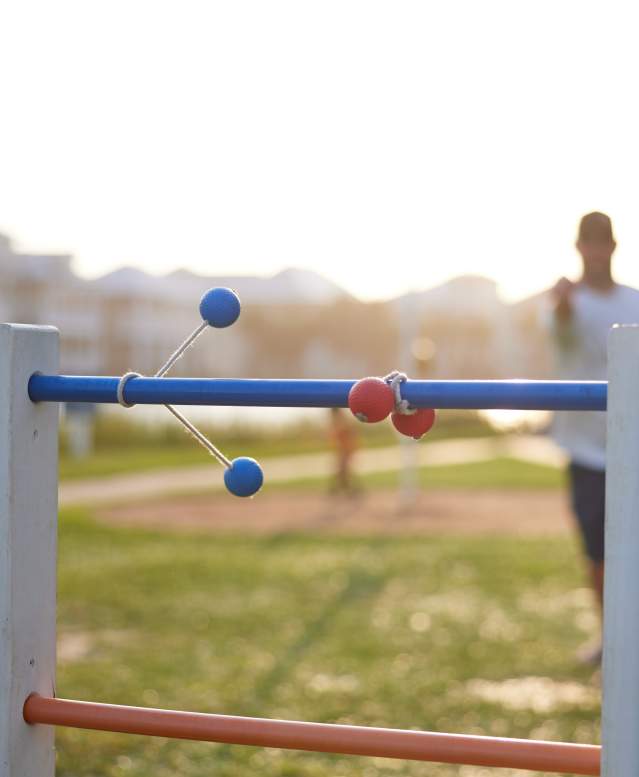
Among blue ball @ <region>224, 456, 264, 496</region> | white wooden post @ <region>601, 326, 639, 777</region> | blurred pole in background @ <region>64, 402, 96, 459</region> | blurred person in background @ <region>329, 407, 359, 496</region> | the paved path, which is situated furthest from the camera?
blurred pole in background @ <region>64, 402, 96, 459</region>

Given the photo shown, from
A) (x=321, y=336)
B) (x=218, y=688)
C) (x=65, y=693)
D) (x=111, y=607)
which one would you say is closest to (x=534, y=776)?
(x=218, y=688)

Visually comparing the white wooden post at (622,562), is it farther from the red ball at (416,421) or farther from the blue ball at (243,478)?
the blue ball at (243,478)

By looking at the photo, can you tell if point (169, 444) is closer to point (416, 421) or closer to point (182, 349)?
point (182, 349)

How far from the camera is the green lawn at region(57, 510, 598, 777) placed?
12.0 feet

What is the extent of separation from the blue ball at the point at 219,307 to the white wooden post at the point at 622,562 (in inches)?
19.8

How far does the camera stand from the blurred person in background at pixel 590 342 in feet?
12.8

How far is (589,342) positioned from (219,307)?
8.85 feet

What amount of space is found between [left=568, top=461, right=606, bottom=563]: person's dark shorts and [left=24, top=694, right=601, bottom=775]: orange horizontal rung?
283 cm

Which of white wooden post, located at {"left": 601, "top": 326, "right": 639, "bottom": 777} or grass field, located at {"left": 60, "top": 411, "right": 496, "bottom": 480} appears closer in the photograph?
white wooden post, located at {"left": 601, "top": 326, "right": 639, "bottom": 777}

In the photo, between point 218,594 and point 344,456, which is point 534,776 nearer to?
point 218,594

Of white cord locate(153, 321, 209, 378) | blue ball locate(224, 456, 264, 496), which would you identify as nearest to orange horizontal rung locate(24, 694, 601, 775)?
blue ball locate(224, 456, 264, 496)

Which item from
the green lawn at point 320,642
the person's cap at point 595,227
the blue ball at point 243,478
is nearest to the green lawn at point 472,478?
the green lawn at point 320,642

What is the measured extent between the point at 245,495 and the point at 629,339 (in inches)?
19.7

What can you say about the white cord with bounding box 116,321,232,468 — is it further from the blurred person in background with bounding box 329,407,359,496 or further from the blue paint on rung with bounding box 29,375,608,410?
the blurred person in background with bounding box 329,407,359,496
